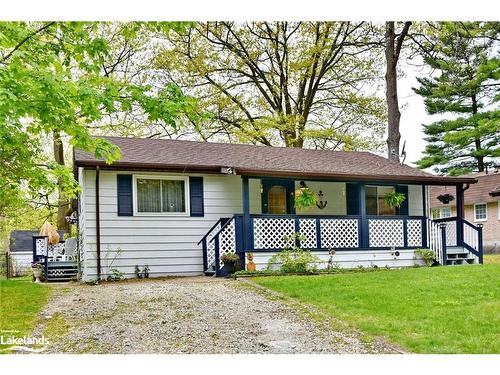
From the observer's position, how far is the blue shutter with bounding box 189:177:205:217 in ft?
30.0

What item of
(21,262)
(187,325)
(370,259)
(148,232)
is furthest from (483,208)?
(187,325)

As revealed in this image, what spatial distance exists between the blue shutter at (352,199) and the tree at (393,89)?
75.6 inches

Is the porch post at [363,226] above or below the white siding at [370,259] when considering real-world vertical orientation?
above

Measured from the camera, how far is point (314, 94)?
14922mm

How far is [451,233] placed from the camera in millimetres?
10750

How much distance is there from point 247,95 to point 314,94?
5.96 feet

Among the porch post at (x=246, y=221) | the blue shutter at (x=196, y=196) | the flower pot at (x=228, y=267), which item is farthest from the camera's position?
the blue shutter at (x=196, y=196)

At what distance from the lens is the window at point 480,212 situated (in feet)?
60.7

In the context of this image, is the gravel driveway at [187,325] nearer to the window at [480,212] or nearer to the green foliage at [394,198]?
the green foliage at [394,198]

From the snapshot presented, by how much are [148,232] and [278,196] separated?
2.65 m

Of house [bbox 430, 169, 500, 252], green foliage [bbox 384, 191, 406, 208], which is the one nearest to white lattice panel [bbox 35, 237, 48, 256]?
green foliage [bbox 384, 191, 406, 208]

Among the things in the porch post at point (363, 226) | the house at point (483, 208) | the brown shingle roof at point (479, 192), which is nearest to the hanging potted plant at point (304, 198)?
the porch post at point (363, 226)

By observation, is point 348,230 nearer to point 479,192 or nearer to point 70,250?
point 70,250

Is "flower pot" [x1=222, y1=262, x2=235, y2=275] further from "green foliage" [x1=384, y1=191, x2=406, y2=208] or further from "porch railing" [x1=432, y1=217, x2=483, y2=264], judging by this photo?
"porch railing" [x1=432, y1=217, x2=483, y2=264]
